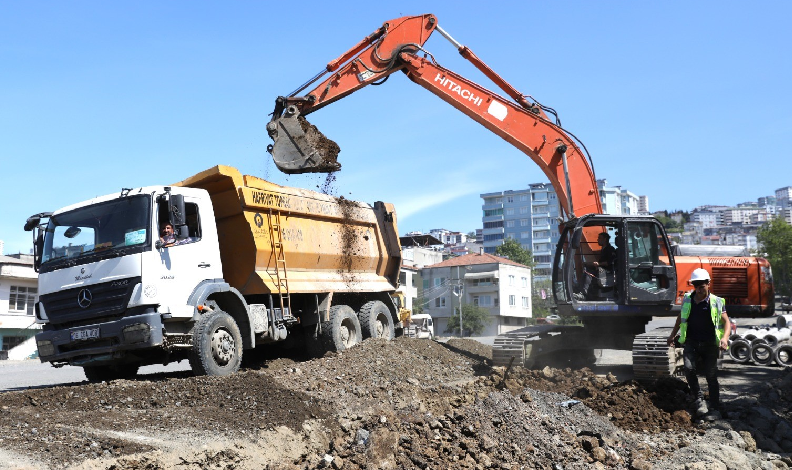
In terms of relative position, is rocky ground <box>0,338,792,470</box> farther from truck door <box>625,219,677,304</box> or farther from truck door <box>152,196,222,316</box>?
truck door <box>625,219,677,304</box>

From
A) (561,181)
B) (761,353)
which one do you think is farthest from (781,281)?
(561,181)

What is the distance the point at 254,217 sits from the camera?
1124cm

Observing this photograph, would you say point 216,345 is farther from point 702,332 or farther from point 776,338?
point 776,338

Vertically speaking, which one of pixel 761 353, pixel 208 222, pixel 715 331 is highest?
pixel 208 222

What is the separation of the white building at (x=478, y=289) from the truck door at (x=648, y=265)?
66.2 metres

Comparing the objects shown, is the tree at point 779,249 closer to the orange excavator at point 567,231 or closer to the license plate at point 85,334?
the orange excavator at point 567,231

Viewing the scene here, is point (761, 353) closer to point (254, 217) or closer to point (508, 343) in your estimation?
point (508, 343)

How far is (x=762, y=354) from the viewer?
588 inches

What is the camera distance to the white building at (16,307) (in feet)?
116

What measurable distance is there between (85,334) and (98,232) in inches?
53.7

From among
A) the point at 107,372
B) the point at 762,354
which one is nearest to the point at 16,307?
the point at 107,372

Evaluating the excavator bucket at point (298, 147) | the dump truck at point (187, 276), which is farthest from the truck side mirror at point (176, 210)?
the excavator bucket at point (298, 147)

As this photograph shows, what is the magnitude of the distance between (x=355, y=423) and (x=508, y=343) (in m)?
4.78

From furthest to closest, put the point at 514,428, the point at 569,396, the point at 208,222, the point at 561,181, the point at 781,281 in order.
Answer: the point at 781,281 < the point at 561,181 < the point at 208,222 < the point at 569,396 < the point at 514,428
